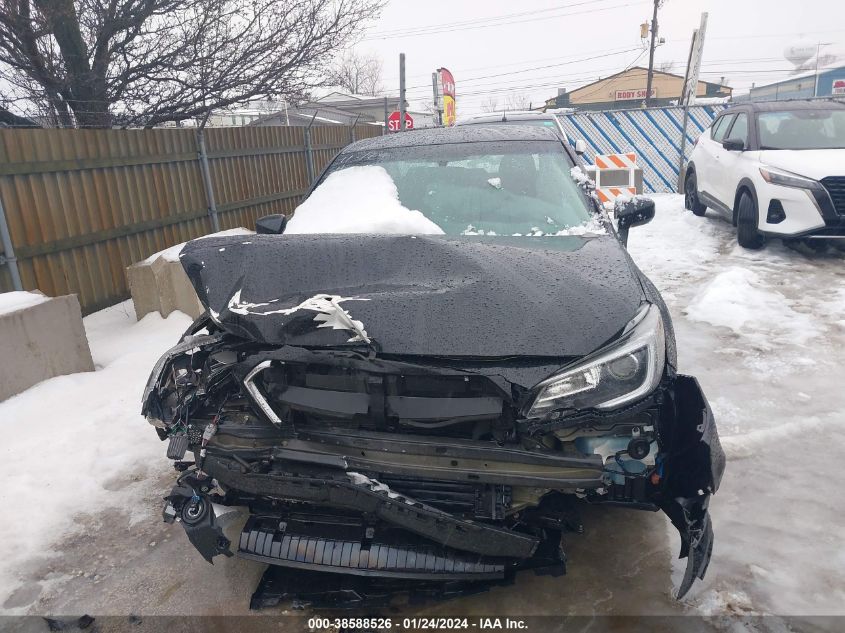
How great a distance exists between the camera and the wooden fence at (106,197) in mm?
5852

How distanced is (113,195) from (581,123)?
11354mm

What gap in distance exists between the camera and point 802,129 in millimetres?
8203

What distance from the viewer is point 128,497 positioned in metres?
3.39

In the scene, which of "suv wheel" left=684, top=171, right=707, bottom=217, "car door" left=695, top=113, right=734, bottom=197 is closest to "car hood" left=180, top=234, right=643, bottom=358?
"car door" left=695, top=113, right=734, bottom=197

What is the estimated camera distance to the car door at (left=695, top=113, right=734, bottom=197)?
955 cm

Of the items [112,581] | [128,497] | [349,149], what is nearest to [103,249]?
[349,149]

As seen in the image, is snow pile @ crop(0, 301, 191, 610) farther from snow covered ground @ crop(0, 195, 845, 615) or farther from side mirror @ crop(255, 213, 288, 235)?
side mirror @ crop(255, 213, 288, 235)

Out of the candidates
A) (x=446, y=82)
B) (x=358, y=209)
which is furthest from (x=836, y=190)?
(x=446, y=82)

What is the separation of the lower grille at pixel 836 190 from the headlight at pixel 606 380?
6435 mm

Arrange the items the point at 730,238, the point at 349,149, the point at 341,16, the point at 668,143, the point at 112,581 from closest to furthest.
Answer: the point at 112,581 < the point at 349,149 < the point at 730,238 < the point at 341,16 < the point at 668,143

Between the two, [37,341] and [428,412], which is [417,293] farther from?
[37,341]

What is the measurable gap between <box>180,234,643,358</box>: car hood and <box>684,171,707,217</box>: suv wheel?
889 centimetres

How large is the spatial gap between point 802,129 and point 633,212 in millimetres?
6028

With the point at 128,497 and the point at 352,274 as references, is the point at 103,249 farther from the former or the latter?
the point at 352,274
